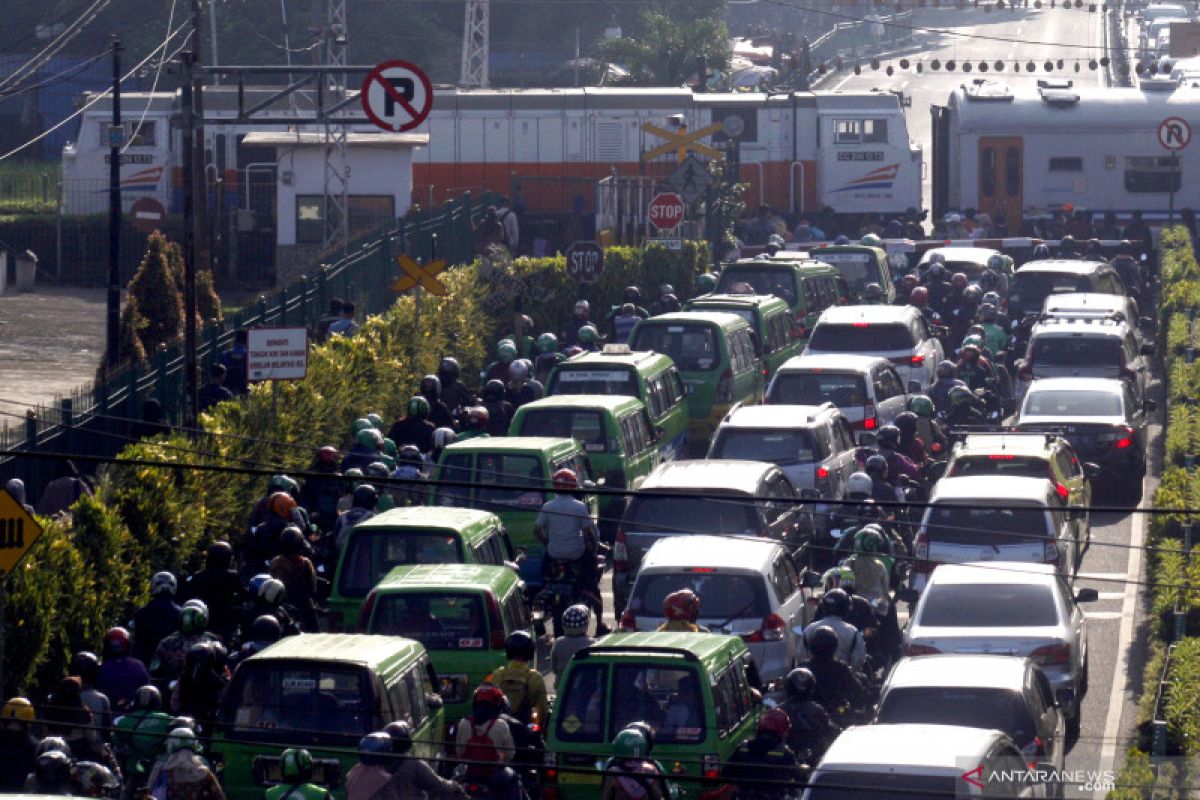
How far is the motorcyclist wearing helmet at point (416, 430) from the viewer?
2280cm

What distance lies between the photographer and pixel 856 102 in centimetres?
4788

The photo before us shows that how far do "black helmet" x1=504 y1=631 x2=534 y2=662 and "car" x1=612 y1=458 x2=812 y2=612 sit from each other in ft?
12.1

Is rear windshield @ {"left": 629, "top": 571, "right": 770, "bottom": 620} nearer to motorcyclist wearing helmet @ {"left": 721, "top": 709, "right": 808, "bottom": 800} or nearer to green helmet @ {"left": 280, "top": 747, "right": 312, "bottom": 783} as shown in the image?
motorcyclist wearing helmet @ {"left": 721, "top": 709, "right": 808, "bottom": 800}

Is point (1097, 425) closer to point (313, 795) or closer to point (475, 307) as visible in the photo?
point (475, 307)

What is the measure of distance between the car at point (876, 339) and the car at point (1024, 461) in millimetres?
5831

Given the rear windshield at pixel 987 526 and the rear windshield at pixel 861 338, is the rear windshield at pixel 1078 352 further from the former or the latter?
the rear windshield at pixel 987 526

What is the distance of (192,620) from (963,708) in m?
5.44

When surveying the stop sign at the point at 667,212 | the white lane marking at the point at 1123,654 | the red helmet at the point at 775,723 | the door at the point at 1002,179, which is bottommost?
the white lane marking at the point at 1123,654

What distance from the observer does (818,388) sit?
2444 cm

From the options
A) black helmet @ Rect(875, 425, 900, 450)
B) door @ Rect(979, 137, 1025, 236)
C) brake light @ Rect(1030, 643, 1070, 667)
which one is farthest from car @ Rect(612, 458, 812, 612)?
door @ Rect(979, 137, 1025, 236)

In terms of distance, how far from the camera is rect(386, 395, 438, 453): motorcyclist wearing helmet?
22.8m

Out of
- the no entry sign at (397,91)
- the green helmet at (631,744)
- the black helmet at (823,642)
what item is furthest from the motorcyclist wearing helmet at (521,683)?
the no entry sign at (397,91)

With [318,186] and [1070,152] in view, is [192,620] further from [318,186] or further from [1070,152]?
[1070,152]

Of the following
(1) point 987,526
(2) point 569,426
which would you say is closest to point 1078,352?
(2) point 569,426
